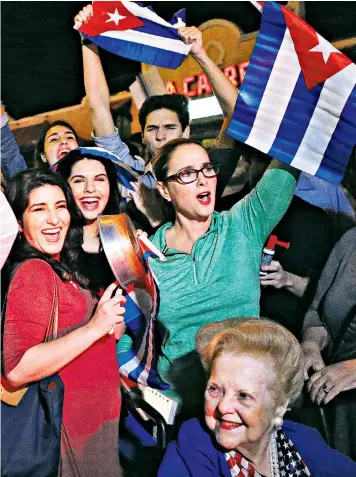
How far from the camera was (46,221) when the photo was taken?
256 cm

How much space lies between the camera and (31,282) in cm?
248

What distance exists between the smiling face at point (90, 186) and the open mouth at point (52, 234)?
4.9 inches

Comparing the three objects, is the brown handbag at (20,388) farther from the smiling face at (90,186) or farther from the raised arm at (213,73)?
the raised arm at (213,73)

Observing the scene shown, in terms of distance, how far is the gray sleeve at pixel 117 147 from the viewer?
274cm

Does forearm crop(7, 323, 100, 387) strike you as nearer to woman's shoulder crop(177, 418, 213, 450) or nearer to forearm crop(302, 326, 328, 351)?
woman's shoulder crop(177, 418, 213, 450)

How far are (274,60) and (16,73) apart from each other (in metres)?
1.18

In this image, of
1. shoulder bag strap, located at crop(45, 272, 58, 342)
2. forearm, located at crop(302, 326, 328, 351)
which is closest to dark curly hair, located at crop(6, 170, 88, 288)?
shoulder bag strap, located at crop(45, 272, 58, 342)

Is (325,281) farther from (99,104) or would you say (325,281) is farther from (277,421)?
(99,104)

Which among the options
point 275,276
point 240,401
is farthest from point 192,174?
point 240,401

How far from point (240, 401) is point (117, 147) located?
3.74 feet

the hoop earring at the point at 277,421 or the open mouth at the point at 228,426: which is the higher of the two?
the open mouth at the point at 228,426

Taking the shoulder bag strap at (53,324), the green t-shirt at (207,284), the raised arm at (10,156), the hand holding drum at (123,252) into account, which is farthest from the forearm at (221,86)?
the shoulder bag strap at (53,324)

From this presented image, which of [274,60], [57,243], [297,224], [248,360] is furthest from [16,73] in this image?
[248,360]

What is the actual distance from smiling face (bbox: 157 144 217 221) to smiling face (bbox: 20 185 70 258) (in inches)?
15.5
